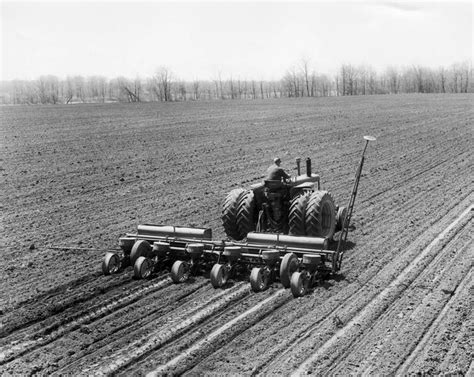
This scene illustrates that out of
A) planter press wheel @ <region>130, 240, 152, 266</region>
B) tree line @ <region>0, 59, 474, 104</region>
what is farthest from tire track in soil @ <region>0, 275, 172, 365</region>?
tree line @ <region>0, 59, 474, 104</region>

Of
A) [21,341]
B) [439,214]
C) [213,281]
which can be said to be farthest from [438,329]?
[439,214]

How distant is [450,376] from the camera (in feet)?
21.1

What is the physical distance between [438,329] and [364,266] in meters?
2.71

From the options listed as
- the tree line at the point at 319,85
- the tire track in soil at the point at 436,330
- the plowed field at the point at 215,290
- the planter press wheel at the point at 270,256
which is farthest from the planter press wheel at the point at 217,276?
the tree line at the point at 319,85

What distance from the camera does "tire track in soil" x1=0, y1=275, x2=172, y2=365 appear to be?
746 cm

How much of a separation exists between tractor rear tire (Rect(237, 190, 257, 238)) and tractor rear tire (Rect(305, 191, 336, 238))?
1.05 metres

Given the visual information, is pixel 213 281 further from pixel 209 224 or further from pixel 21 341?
pixel 209 224

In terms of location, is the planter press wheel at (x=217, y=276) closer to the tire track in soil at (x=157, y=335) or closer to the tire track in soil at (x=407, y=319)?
the tire track in soil at (x=157, y=335)

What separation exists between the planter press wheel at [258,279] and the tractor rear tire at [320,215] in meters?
1.45

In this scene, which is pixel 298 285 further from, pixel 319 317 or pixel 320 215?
pixel 320 215

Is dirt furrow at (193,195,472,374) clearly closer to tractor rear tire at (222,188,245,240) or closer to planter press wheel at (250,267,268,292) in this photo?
planter press wheel at (250,267,268,292)

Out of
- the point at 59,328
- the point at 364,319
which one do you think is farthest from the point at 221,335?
the point at 59,328

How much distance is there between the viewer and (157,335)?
766 cm

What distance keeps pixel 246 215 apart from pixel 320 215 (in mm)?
1375
